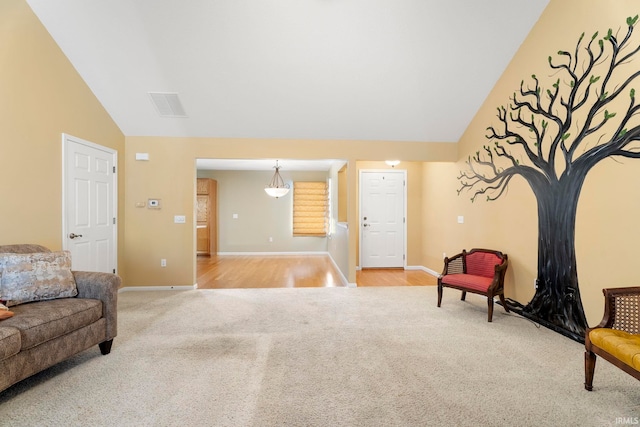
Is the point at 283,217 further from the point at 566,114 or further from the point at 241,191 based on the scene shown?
the point at 566,114

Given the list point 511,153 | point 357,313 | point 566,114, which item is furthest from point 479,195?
point 357,313

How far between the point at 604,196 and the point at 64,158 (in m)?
5.55

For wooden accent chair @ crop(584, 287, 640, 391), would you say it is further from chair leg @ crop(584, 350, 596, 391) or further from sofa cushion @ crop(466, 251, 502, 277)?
sofa cushion @ crop(466, 251, 502, 277)

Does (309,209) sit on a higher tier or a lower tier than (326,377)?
higher

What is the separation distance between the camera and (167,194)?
4.74 meters

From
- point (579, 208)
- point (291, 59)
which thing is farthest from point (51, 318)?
point (579, 208)

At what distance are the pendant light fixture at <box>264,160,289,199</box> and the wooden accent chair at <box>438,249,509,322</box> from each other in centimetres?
434

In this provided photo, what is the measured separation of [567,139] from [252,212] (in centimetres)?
715

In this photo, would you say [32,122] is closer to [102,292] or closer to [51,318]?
[102,292]

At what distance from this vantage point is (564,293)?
10.1 feet

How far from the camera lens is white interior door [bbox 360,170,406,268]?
639cm

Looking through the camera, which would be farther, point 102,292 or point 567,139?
point 567,139

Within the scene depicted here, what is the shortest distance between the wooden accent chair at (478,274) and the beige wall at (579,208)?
0.74 ft

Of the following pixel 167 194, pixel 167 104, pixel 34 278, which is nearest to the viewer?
pixel 34 278
